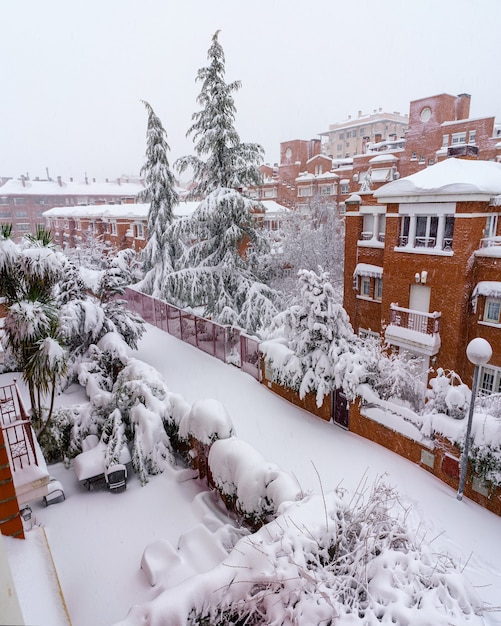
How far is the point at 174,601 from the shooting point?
396 cm

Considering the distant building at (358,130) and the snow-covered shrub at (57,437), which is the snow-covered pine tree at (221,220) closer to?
the snow-covered shrub at (57,437)

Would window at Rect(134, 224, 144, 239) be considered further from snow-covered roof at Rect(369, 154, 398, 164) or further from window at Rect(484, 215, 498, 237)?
window at Rect(484, 215, 498, 237)

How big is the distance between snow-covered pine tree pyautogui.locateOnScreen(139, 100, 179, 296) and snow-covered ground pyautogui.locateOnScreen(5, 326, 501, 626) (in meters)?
13.4

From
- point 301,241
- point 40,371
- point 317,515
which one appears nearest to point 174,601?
point 317,515

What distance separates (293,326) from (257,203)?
714 cm

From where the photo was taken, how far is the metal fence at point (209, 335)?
14695 millimetres

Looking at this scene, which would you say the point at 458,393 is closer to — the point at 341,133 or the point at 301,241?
the point at 301,241

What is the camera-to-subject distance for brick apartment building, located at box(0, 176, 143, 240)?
181 ft

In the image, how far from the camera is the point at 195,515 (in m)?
7.43

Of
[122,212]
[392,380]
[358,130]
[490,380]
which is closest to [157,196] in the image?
[122,212]

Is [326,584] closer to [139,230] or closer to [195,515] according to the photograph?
[195,515]

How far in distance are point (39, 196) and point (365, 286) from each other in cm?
Answer: 5524

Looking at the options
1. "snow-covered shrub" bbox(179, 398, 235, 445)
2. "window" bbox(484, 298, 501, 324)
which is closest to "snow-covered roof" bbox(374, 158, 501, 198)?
"window" bbox(484, 298, 501, 324)

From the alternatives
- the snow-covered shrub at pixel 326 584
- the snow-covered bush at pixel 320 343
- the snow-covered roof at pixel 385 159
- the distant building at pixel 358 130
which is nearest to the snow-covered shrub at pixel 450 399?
the snow-covered bush at pixel 320 343
